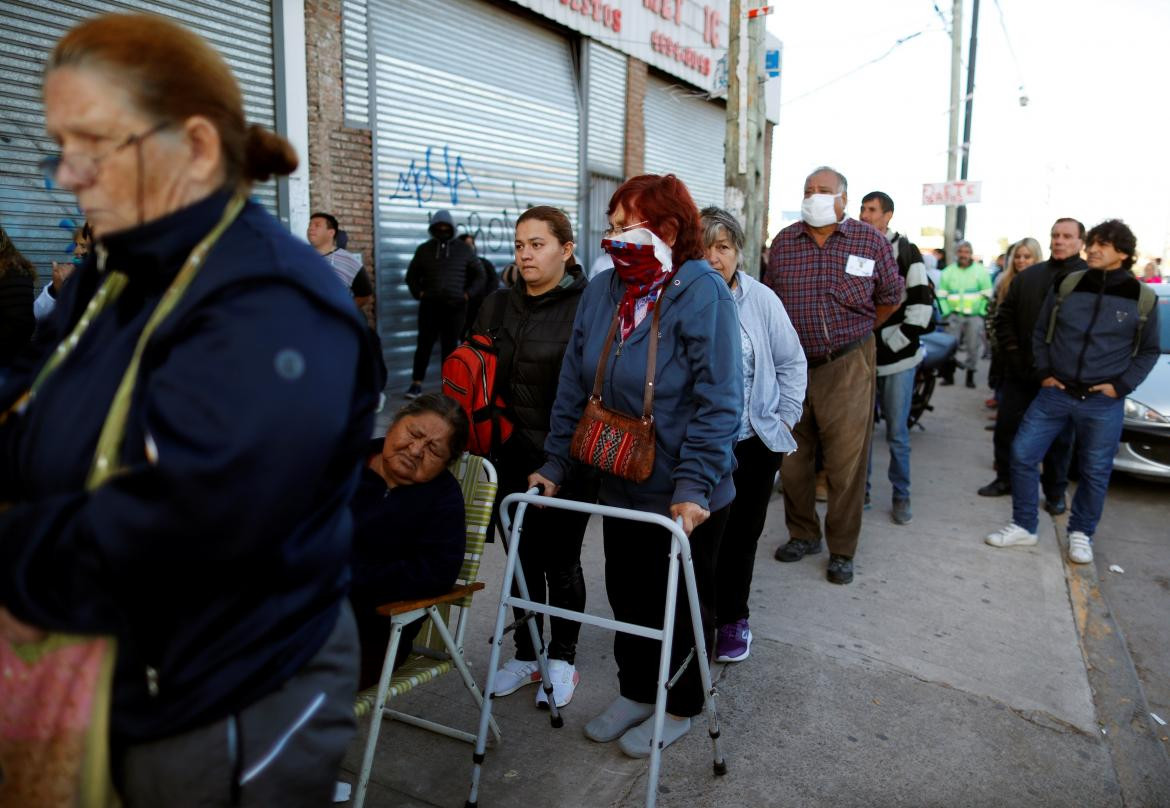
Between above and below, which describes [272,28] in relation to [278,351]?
above

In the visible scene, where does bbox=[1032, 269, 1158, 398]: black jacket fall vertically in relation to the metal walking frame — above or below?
above

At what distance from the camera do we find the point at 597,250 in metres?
13.3

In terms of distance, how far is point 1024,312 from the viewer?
6.46 m

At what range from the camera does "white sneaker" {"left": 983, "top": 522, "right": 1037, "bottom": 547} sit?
224 inches

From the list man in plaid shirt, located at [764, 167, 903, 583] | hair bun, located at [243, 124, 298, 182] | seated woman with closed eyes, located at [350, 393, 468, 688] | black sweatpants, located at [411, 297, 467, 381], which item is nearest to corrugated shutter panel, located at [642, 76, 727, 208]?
black sweatpants, located at [411, 297, 467, 381]

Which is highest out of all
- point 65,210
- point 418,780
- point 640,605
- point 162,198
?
point 65,210

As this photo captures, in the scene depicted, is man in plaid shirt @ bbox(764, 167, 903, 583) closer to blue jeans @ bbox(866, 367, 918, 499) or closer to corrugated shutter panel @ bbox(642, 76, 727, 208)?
blue jeans @ bbox(866, 367, 918, 499)

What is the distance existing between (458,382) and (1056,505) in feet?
16.6

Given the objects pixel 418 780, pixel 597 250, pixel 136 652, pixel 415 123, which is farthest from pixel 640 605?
pixel 597 250

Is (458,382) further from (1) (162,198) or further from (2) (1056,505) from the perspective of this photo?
(2) (1056,505)

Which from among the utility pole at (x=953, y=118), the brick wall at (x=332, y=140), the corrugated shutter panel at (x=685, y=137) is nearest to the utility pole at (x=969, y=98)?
the utility pole at (x=953, y=118)

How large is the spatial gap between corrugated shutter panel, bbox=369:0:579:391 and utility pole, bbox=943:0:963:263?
946cm

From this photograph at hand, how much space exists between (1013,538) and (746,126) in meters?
3.88

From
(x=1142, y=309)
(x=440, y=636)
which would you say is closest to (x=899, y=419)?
(x=1142, y=309)
